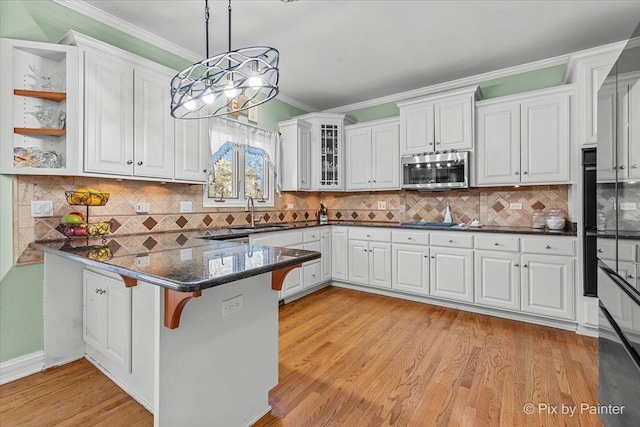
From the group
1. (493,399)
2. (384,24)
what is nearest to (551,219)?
(493,399)

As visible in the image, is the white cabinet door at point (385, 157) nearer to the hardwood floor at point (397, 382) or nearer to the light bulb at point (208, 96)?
the hardwood floor at point (397, 382)

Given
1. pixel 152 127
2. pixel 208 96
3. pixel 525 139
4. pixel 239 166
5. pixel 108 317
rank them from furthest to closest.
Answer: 1. pixel 239 166
2. pixel 525 139
3. pixel 152 127
4. pixel 108 317
5. pixel 208 96

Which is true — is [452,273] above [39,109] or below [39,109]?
below

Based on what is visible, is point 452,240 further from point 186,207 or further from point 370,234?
point 186,207

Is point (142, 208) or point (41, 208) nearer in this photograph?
point (41, 208)

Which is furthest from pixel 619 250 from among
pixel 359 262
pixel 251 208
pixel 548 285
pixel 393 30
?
pixel 251 208

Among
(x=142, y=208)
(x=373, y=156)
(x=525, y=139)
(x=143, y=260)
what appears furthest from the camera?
(x=373, y=156)

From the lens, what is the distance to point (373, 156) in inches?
164

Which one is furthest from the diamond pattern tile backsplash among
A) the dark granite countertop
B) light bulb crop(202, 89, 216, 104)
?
light bulb crop(202, 89, 216, 104)

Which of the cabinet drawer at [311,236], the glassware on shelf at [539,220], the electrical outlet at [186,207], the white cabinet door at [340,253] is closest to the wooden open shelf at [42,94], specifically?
the electrical outlet at [186,207]

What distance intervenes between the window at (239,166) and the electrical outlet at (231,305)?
2046 millimetres

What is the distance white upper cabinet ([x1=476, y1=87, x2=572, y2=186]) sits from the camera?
115 inches

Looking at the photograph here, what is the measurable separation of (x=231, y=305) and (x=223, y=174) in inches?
93.1

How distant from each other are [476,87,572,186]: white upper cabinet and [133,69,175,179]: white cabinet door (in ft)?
10.8
